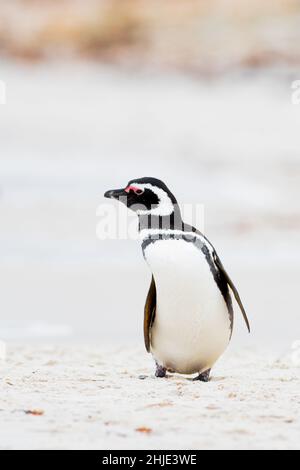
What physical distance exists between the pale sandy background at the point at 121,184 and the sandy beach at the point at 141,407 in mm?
11

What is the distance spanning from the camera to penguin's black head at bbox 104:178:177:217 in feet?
12.8

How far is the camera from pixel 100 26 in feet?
80.3

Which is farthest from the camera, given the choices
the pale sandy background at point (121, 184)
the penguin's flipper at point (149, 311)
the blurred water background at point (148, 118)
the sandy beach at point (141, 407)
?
the blurred water background at point (148, 118)

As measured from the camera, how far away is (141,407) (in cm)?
332

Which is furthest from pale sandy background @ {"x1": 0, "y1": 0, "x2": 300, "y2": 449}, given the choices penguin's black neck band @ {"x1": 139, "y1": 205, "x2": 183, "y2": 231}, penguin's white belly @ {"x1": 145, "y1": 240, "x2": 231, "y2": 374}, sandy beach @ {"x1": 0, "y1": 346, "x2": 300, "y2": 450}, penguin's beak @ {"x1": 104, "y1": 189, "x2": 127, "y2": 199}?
penguin's beak @ {"x1": 104, "y1": 189, "x2": 127, "y2": 199}

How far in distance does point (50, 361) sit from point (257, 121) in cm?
1998

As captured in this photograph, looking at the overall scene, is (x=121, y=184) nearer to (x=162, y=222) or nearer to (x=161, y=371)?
(x=161, y=371)

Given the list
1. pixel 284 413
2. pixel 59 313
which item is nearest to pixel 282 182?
pixel 59 313

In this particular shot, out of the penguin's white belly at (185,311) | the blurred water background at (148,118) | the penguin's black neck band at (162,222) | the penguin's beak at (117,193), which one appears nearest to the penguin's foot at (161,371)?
the penguin's white belly at (185,311)

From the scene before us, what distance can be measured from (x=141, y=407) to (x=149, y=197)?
102 centimetres

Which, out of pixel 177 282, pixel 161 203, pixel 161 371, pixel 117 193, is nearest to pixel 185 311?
pixel 177 282

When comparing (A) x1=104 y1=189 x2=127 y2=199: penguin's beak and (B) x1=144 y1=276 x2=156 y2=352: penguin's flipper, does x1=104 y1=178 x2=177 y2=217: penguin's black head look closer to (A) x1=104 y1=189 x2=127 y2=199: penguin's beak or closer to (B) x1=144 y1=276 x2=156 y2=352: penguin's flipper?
(A) x1=104 y1=189 x2=127 y2=199: penguin's beak

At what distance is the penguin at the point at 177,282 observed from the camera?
3.85 metres

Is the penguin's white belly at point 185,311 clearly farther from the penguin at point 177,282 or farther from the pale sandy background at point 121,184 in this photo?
the pale sandy background at point 121,184
